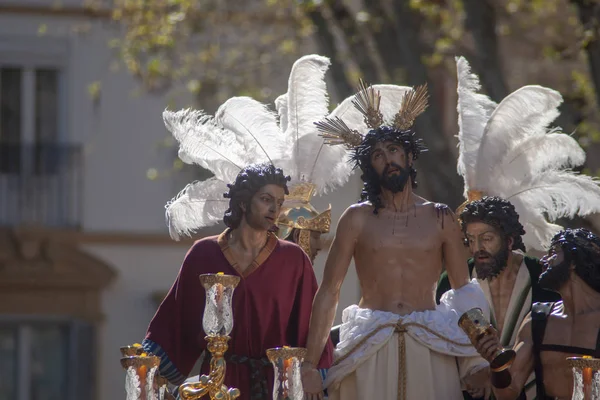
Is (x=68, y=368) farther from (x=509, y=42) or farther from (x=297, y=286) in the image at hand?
(x=297, y=286)

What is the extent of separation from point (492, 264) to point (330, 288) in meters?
0.83

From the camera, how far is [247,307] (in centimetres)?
812

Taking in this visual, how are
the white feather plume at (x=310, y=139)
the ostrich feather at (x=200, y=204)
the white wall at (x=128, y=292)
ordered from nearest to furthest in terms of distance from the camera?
the ostrich feather at (x=200, y=204) < the white feather plume at (x=310, y=139) < the white wall at (x=128, y=292)

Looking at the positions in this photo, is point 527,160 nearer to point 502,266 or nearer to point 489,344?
point 502,266

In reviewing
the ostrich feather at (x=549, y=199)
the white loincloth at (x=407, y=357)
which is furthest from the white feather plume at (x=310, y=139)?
the white loincloth at (x=407, y=357)

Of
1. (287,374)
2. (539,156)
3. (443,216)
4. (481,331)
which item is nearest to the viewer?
(287,374)

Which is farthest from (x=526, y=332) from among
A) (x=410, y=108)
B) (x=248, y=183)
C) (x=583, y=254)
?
(x=248, y=183)

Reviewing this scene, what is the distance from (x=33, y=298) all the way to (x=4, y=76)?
2.37 meters

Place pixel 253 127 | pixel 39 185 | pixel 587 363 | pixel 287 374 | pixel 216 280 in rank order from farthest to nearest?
pixel 39 185 < pixel 253 127 < pixel 216 280 < pixel 287 374 < pixel 587 363

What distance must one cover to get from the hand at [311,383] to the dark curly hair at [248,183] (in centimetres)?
90

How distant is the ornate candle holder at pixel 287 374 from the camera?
6.93m

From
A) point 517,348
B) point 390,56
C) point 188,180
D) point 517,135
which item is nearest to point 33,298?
point 188,180

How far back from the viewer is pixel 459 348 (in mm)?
7680

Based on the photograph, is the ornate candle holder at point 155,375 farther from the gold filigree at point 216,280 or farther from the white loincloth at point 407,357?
the white loincloth at point 407,357
